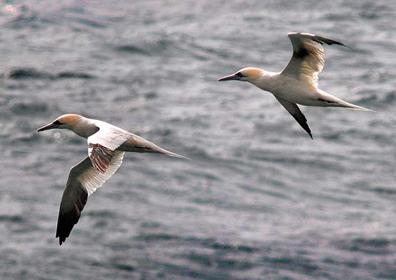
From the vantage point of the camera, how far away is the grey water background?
9306cm

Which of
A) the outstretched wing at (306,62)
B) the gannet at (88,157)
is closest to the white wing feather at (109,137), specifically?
the gannet at (88,157)

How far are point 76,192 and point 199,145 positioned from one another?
284ft

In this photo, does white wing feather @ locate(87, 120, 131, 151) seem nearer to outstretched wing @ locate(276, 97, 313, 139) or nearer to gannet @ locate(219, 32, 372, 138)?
gannet @ locate(219, 32, 372, 138)

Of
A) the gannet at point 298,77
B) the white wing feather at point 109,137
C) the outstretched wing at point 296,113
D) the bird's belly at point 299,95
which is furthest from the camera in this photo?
the outstretched wing at point 296,113

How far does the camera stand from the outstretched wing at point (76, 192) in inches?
1145

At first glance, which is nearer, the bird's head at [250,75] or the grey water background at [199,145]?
the bird's head at [250,75]

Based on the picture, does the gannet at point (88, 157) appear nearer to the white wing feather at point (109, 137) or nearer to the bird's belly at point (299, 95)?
the white wing feather at point (109, 137)

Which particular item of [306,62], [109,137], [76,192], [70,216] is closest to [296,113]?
A: [306,62]

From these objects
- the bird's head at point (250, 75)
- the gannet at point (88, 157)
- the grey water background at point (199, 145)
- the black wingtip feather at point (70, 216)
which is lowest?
the grey water background at point (199, 145)

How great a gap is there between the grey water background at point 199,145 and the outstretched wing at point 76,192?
2273 inches

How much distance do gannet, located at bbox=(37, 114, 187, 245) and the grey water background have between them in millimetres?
57777

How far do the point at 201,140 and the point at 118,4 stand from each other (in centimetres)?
3885

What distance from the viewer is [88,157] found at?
27.5 m

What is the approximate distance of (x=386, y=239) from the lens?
94562mm
